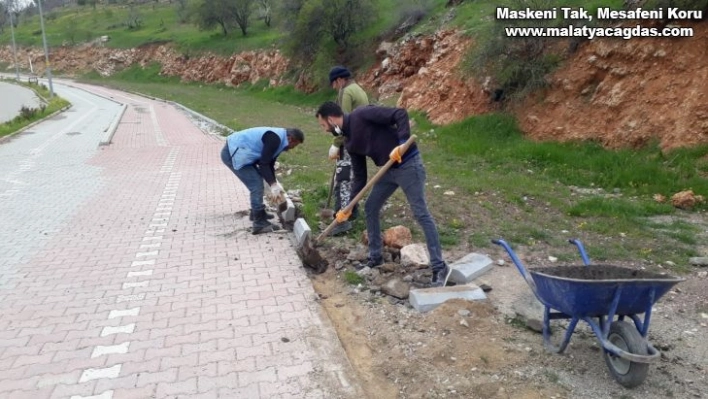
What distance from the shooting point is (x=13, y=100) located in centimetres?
3212

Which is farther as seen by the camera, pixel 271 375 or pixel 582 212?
pixel 582 212

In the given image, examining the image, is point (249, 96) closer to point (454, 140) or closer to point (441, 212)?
point (454, 140)

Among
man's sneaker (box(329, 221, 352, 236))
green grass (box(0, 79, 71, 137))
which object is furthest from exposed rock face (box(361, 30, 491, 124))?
green grass (box(0, 79, 71, 137))

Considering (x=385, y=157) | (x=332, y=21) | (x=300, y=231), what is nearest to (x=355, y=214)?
(x=300, y=231)

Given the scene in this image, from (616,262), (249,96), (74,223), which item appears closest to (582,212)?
(616,262)

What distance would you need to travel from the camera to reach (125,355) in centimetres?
391

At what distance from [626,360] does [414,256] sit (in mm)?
2266

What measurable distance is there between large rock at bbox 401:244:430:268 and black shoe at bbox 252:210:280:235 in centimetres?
199

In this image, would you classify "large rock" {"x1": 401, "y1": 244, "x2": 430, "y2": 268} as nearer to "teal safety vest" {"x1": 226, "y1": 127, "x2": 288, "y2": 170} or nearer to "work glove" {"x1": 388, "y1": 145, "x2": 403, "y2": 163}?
"work glove" {"x1": 388, "y1": 145, "x2": 403, "y2": 163}

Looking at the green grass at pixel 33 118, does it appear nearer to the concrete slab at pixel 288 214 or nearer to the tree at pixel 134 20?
the concrete slab at pixel 288 214

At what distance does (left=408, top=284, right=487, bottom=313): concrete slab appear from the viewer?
14.5 feet

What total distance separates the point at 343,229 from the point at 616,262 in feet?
9.44

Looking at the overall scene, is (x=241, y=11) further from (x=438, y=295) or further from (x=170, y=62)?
(x=438, y=295)

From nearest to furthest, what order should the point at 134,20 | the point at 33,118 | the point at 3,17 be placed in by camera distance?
1. the point at 33,118
2. the point at 134,20
3. the point at 3,17
